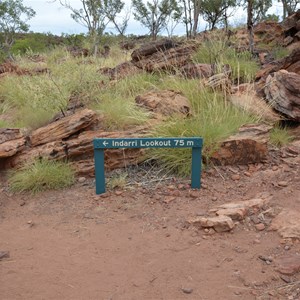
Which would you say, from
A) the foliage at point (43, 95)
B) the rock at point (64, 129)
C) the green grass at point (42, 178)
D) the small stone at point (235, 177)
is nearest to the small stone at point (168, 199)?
the small stone at point (235, 177)

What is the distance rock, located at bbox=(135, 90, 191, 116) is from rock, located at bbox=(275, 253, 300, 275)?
2.44 meters

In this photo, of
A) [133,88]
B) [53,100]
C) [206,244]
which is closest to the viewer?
[206,244]

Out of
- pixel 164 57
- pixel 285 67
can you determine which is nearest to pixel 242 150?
pixel 285 67

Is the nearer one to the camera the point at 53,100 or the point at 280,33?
the point at 53,100

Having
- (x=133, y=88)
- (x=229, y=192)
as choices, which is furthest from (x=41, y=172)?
(x=133, y=88)

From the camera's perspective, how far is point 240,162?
4527mm

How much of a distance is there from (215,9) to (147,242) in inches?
480

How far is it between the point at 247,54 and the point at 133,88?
3286mm

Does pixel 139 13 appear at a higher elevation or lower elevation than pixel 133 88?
higher

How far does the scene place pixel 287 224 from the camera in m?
3.26

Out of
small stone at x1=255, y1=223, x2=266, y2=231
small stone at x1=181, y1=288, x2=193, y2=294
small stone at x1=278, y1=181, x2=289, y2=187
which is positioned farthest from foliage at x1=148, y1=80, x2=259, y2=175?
small stone at x1=181, y1=288, x2=193, y2=294

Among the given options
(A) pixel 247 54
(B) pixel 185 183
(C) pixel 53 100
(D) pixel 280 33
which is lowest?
(B) pixel 185 183

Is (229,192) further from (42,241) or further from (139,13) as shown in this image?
(139,13)

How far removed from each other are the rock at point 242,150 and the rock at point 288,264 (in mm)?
1745
